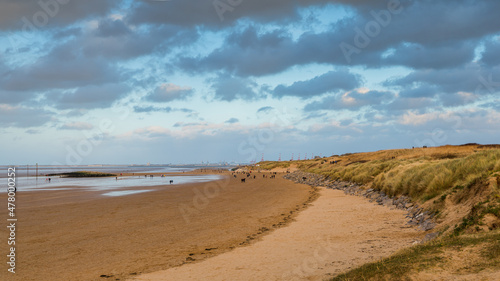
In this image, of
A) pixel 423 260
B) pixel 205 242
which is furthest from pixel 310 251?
pixel 423 260

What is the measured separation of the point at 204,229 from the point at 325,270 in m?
7.51

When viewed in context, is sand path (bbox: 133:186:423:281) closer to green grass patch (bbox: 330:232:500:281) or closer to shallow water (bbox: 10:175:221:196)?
green grass patch (bbox: 330:232:500:281)

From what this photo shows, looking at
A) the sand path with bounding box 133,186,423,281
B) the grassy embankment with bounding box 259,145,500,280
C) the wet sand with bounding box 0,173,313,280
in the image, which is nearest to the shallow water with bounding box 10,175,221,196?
the wet sand with bounding box 0,173,313,280

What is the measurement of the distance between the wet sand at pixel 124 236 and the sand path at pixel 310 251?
2.76 feet

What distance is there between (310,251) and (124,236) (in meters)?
7.79

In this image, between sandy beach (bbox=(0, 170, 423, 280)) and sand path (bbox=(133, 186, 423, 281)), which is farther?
sandy beach (bbox=(0, 170, 423, 280))

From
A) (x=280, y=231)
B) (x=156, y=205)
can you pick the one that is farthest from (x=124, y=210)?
(x=280, y=231)

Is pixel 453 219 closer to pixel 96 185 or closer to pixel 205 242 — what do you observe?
pixel 205 242

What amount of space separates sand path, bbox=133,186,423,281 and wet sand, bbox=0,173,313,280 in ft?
2.76

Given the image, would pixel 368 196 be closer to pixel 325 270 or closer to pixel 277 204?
pixel 277 204

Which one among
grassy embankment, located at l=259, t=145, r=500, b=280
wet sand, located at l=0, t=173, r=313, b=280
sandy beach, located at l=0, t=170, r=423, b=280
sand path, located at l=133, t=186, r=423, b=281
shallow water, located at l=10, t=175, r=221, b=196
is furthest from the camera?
shallow water, located at l=10, t=175, r=221, b=196

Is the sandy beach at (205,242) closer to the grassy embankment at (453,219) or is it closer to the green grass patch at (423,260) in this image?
the grassy embankment at (453,219)

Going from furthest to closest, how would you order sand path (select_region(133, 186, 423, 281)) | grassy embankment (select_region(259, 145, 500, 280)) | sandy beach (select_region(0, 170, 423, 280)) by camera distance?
sandy beach (select_region(0, 170, 423, 280)) → sand path (select_region(133, 186, 423, 281)) → grassy embankment (select_region(259, 145, 500, 280))

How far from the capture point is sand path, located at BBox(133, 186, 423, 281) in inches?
348
